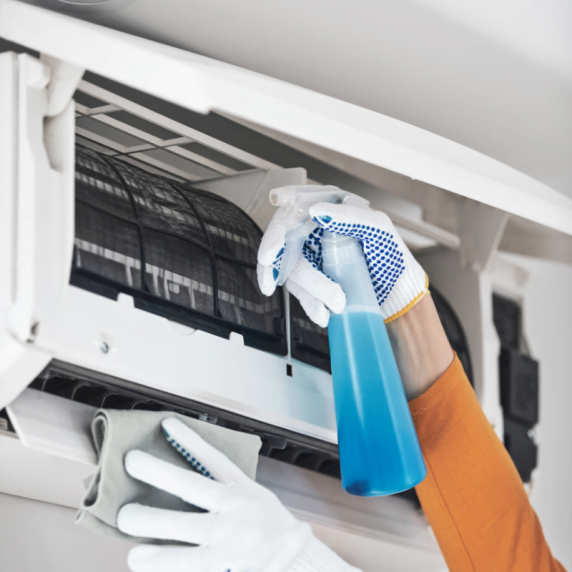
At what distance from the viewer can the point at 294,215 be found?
3.71 ft

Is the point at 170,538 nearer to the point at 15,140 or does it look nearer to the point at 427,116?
the point at 15,140

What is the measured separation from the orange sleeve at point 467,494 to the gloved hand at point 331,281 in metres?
0.20

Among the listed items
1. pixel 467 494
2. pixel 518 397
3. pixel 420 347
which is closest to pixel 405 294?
pixel 420 347

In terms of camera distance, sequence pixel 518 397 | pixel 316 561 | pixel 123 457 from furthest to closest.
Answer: pixel 518 397 → pixel 316 561 → pixel 123 457

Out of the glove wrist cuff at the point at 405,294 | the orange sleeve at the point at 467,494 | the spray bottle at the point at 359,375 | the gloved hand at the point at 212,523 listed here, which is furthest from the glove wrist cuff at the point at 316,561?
the glove wrist cuff at the point at 405,294

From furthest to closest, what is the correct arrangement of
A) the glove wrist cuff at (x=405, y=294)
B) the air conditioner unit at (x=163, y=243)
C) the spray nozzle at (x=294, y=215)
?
the glove wrist cuff at (x=405, y=294), the spray nozzle at (x=294, y=215), the air conditioner unit at (x=163, y=243)

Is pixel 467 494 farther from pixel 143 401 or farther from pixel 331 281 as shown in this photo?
pixel 143 401

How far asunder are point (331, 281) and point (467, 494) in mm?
531

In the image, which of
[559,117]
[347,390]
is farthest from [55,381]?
[559,117]

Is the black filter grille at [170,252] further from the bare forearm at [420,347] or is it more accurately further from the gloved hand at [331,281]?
the bare forearm at [420,347]

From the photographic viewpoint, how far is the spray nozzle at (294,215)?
1124mm

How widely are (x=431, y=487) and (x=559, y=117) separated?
860 mm

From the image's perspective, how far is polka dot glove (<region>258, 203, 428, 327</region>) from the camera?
1.09m

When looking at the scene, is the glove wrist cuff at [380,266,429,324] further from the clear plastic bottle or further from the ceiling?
the ceiling
